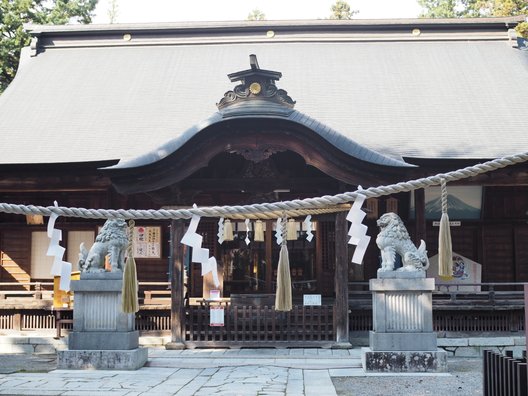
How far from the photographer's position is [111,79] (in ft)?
62.2

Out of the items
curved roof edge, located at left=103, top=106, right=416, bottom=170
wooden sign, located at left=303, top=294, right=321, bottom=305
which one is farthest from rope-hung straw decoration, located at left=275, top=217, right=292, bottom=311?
wooden sign, located at left=303, top=294, right=321, bottom=305

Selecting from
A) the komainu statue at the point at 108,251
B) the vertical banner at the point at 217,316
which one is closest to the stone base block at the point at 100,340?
the komainu statue at the point at 108,251

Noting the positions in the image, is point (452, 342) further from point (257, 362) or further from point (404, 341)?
point (257, 362)

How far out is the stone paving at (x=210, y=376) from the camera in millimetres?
8750

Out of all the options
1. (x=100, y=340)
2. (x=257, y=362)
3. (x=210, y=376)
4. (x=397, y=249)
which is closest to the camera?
(x=210, y=376)

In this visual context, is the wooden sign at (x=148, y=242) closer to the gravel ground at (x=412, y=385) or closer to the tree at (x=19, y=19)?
the gravel ground at (x=412, y=385)

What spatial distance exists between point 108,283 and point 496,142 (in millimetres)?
9253

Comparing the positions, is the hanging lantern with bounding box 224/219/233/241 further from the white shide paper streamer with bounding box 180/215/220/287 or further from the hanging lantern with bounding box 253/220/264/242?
the white shide paper streamer with bounding box 180/215/220/287

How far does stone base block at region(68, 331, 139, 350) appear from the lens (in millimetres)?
10664

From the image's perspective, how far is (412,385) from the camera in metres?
9.30

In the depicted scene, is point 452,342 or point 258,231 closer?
point 452,342

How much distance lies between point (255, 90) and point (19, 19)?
16992 millimetres

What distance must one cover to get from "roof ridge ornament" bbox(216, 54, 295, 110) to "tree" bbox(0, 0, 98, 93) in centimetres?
1515

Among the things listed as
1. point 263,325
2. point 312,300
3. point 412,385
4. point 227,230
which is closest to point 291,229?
point 227,230
